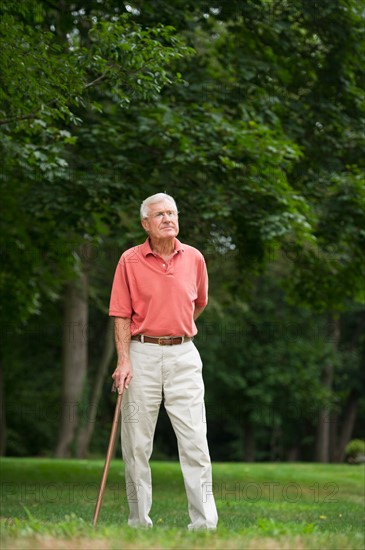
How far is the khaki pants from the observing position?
635cm

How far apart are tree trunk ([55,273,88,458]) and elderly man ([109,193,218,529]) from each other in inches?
688

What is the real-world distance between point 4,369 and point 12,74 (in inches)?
979

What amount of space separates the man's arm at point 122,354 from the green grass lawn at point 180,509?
905 millimetres

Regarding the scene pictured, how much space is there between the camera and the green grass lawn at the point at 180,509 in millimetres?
4809

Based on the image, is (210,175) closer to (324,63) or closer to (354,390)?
(324,63)

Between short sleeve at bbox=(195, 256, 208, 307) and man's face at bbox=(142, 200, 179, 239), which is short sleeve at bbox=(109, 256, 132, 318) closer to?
man's face at bbox=(142, 200, 179, 239)

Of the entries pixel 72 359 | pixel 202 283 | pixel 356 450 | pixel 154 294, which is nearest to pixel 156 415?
pixel 154 294

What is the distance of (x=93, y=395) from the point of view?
27.2 metres

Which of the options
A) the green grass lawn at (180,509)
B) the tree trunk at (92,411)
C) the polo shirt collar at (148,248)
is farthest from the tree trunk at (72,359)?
the polo shirt collar at (148,248)

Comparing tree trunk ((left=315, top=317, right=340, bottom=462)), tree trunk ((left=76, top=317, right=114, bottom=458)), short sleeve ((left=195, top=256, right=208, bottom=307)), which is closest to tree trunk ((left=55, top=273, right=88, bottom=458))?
tree trunk ((left=76, top=317, right=114, bottom=458))

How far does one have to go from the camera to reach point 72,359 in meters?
24.6

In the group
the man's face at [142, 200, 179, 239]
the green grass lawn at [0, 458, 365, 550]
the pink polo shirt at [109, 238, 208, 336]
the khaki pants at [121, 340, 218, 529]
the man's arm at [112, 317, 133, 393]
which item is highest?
the man's face at [142, 200, 179, 239]

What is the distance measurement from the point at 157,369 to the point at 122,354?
0.25 metres

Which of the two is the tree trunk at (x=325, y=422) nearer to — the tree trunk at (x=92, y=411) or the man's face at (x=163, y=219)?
the tree trunk at (x=92, y=411)
